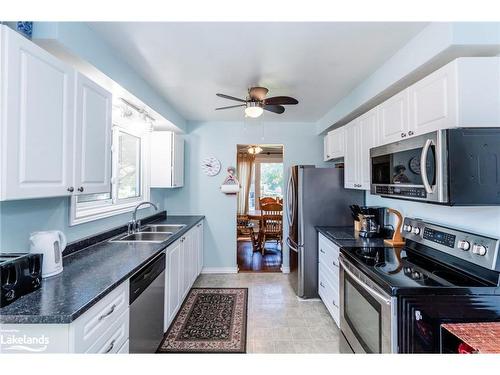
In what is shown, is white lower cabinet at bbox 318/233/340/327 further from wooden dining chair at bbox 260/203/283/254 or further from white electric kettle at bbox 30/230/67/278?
white electric kettle at bbox 30/230/67/278

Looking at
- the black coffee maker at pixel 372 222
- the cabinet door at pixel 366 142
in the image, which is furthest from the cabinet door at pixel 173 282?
the cabinet door at pixel 366 142

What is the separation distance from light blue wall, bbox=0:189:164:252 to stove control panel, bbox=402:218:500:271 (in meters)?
2.53

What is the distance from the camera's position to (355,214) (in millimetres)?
2768

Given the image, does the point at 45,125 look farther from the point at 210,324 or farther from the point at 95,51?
the point at 210,324

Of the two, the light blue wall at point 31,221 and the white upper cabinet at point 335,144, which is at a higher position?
the white upper cabinet at point 335,144

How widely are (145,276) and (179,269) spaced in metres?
0.90

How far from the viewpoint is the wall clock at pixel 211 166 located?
395 cm

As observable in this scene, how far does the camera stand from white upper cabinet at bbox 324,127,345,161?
3093mm

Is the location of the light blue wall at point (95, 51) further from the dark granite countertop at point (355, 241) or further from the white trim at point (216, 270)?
the white trim at point (216, 270)

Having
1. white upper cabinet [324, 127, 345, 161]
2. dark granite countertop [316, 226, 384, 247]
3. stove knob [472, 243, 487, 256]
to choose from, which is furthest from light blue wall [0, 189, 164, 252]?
white upper cabinet [324, 127, 345, 161]

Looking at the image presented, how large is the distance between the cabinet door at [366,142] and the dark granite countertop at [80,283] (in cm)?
197

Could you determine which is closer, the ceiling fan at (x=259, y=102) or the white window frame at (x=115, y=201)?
the white window frame at (x=115, y=201)

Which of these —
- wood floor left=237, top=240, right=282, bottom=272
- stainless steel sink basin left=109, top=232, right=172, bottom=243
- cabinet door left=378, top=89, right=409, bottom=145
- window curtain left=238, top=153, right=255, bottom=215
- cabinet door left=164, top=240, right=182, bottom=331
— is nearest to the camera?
cabinet door left=378, top=89, right=409, bottom=145

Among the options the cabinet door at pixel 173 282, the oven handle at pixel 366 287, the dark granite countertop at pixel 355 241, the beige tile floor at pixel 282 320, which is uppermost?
the dark granite countertop at pixel 355 241
